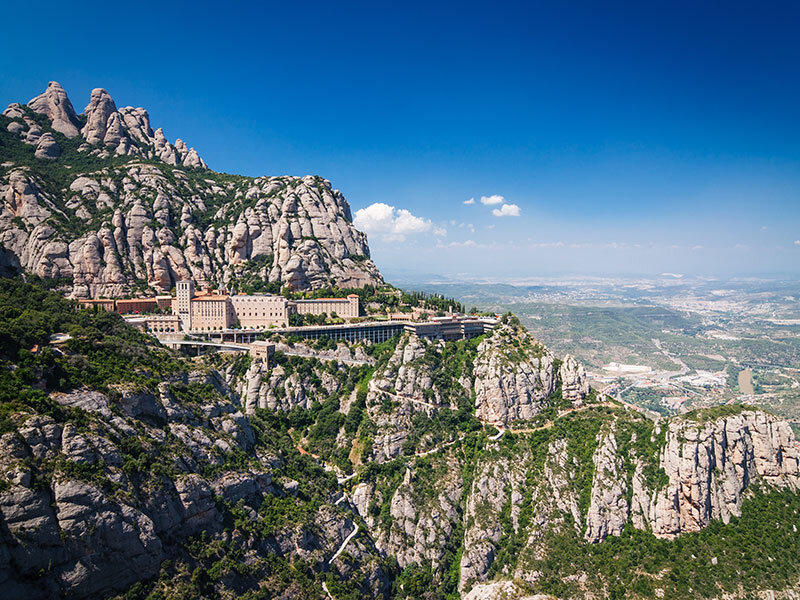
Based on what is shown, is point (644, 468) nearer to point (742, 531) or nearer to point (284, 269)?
point (742, 531)

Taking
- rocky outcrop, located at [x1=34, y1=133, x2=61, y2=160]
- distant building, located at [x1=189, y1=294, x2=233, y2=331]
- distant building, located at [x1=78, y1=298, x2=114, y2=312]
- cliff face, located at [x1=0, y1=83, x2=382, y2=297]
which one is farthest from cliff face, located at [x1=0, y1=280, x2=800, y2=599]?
rocky outcrop, located at [x1=34, y1=133, x2=61, y2=160]

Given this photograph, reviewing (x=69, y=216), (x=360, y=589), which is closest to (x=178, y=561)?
(x=360, y=589)

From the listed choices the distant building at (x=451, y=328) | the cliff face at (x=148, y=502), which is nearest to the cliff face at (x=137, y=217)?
the distant building at (x=451, y=328)

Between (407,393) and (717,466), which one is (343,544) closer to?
(407,393)

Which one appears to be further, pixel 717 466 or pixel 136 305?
pixel 136 305

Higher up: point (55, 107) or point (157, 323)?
point (55, 107)

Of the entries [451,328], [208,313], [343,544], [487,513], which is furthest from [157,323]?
[487,513]

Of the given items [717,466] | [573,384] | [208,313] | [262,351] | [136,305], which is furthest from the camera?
[136,305]
